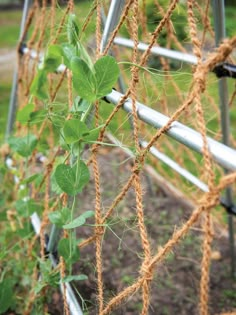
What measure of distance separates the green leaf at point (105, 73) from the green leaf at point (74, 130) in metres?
0.07

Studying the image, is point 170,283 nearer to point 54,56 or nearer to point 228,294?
point 228,294

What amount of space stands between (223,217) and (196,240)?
0.90 ft

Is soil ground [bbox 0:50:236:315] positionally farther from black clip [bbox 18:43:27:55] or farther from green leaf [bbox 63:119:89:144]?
black clip [bbox 18:43:27:55]

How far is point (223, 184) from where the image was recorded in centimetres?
51

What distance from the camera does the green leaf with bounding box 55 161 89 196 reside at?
814 mm

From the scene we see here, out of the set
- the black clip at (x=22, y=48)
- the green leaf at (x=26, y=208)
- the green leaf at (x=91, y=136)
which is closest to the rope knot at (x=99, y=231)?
the green leaf at (x=91, y=136)

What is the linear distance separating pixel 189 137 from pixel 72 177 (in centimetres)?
30

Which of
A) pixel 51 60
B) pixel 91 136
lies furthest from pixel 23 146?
pixel 91 136

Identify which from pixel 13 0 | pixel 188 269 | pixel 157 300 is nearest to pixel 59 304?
pixel 157 300

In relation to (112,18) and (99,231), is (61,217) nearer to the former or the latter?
(99,231)

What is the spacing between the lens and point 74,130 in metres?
0.80

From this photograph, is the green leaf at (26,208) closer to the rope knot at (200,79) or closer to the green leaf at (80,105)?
the green leaf at (80,105)

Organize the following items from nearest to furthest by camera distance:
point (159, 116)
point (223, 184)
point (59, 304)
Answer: point (223, 184), point (159, 116), point (59, 304)

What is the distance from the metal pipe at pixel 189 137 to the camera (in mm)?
555
